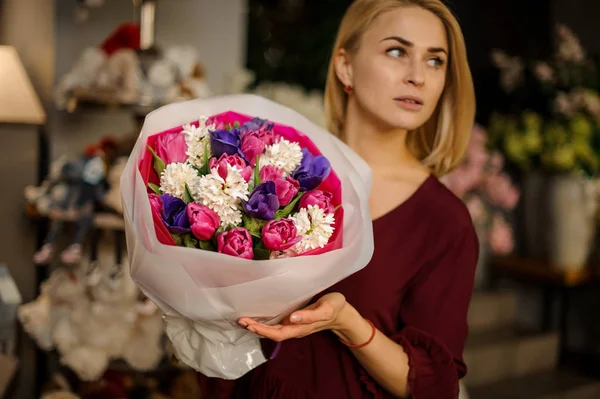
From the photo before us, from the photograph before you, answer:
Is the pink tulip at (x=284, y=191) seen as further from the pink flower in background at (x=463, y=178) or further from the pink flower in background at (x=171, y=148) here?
the pink flower in background at (x=463, y=178)

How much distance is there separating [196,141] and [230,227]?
16cm

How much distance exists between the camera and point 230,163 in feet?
3.21

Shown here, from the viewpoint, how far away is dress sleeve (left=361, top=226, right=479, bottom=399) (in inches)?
46.2

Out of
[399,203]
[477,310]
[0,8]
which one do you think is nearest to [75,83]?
[0,8]

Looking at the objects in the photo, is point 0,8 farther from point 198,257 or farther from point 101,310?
point 198,257

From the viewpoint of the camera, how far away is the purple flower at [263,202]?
95cm

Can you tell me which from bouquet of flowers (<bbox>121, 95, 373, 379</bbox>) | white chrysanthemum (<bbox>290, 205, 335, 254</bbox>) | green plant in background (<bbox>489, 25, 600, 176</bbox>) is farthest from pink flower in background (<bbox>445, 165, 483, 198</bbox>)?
white chrysanthemum (<bbox>290, 205, 335, 254</bbox>)

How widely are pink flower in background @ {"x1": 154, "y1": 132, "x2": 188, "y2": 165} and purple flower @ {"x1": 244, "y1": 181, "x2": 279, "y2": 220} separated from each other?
150 mm

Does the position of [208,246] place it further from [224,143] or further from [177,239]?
[224,143]

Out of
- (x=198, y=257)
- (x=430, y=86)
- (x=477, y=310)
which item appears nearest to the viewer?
(x=198, y=257)

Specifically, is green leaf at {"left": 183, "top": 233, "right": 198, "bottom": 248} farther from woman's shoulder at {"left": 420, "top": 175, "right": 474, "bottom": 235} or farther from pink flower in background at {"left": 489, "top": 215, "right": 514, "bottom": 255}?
pink flower in background at {"left": 489, "top": 215, "right": 514, "bottom": 255}

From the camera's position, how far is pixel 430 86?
124 centimetres

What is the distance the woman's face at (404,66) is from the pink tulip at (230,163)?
37cm

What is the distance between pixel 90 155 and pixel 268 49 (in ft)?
9.05
